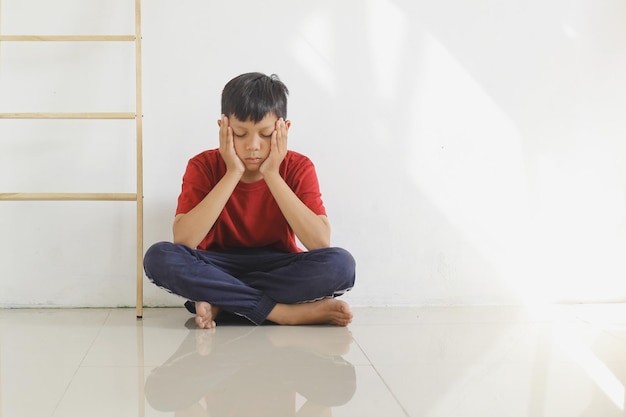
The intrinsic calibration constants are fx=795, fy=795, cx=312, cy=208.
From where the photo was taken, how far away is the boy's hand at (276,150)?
7.25ft

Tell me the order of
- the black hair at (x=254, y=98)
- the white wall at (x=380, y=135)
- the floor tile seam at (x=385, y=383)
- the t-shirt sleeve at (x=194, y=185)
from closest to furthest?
the floor tile seam at (x=385, y=383) → the black hair at (x=254, y=98) → the t-shirt sleeve at (x=194, y=185) → the white wall at (x=380, y=135)

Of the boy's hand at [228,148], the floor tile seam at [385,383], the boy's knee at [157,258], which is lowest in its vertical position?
the floor tile seam at [385,383]

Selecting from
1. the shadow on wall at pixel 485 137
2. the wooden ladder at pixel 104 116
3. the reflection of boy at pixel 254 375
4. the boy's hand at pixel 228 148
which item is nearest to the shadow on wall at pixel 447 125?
the shadow on wall at pixel 485 137

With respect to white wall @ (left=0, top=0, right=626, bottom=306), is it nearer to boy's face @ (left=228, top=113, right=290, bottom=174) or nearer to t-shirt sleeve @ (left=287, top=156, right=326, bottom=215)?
t-shirt sleeve @ (left=287, top=156, right=326, bottom=215)

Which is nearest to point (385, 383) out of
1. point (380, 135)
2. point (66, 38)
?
point (380, 135)

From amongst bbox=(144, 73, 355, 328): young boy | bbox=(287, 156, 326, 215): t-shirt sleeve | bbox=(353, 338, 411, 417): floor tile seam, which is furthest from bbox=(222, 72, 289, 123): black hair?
bbox=(353, 338, 411, 417): floor tile seam

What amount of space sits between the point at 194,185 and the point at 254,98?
0.32m

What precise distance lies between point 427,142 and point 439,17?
404 millimetres

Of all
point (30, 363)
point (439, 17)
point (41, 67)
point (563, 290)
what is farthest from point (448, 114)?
point (30, 363)

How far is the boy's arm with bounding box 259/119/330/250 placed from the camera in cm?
221

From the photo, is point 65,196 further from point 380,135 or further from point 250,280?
point 380,135

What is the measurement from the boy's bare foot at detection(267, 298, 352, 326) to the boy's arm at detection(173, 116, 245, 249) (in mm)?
307

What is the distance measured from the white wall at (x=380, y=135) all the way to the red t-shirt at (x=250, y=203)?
20 centimetres

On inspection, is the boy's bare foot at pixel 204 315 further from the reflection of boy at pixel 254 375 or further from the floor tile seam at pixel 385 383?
the floor tile seam at pixel 385 383
